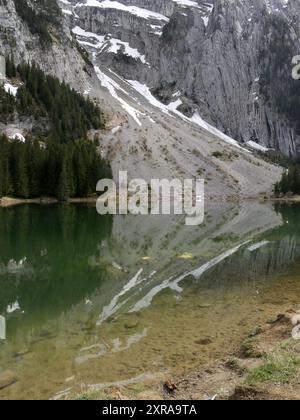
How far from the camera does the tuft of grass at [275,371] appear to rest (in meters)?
13.1

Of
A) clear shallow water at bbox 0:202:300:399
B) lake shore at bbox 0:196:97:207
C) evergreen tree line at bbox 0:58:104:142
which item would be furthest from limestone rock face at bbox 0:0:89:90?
clear shallow water at bbox 0:202:300:399

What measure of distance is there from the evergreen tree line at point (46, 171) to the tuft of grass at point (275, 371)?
9345cm

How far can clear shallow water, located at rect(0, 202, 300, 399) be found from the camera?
16963 mm

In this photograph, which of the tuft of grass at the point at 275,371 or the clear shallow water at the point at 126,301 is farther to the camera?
the clear shallow water at the point at 126,301

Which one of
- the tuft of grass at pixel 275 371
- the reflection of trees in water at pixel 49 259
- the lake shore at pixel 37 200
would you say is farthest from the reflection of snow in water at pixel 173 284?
the lake shore at pixel 37 200

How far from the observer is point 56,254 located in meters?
42.1

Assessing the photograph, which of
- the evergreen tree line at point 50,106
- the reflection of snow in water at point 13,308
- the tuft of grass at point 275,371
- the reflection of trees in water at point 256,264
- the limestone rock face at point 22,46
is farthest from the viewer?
the limestone rock face at point 22,46

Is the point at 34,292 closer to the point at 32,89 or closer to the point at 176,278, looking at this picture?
the point at 176,278

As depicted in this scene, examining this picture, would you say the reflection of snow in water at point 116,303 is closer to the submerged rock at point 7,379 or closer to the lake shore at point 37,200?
the submerged rock at point 7,379

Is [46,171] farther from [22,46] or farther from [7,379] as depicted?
[22,46]

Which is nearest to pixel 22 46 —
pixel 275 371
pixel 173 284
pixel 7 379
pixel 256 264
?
pixel 256 264

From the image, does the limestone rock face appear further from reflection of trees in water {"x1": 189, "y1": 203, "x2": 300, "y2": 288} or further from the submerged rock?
the submerged rock

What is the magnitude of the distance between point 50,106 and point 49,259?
134261 mm

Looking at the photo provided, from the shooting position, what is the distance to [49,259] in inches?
1549
